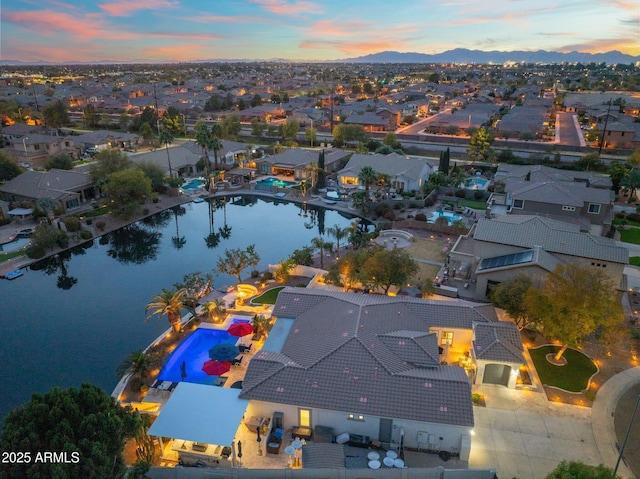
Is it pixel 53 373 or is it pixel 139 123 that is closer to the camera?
pixel 53 373

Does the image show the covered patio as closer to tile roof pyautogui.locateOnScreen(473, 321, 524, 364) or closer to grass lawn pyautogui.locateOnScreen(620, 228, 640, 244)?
tile roof pyautogui.locateOnScreen(473, 321, 524, 364)

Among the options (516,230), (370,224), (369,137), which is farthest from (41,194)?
(369,137)

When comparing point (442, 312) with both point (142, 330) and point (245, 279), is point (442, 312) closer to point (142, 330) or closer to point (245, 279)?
point (245, 279)

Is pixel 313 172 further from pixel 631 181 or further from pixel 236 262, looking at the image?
pixel 631 181

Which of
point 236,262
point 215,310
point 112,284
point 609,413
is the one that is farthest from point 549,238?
point 112,284

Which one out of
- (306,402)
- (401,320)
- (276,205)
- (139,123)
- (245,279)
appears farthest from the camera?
(139,123)

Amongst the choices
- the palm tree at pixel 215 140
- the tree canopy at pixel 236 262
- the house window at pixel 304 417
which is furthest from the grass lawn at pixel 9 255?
the house window at pixel 304 417
